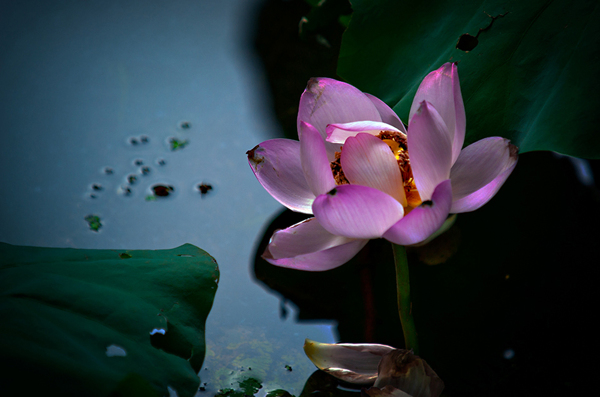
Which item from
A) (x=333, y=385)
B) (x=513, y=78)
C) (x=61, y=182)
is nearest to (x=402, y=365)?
(x=333, y=385)

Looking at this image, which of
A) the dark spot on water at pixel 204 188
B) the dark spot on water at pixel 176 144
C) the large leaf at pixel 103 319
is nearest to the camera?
the large leaf at pixel 103 319

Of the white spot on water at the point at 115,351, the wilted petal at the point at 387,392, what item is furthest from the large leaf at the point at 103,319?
the wilted petal at the point at 387,392

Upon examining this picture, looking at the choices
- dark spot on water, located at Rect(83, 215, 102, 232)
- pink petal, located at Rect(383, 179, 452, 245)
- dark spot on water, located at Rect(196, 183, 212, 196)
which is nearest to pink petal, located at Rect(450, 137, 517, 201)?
pink petal, located at Rect(383, 179, 452, 245)

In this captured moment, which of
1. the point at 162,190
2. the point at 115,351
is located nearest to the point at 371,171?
the point at 115,351

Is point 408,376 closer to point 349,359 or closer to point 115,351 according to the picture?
point 349,359

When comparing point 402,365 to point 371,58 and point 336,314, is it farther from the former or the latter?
point 371,58

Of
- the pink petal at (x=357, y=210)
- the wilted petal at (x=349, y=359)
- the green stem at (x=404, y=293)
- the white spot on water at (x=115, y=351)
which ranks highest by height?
the pink petal at (x=357, y=210)

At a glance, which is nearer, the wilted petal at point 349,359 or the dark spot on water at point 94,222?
the wilted petal at point 349,359

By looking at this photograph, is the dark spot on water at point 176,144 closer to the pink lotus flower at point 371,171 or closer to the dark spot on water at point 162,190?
the dark spot on water at point 162,190
